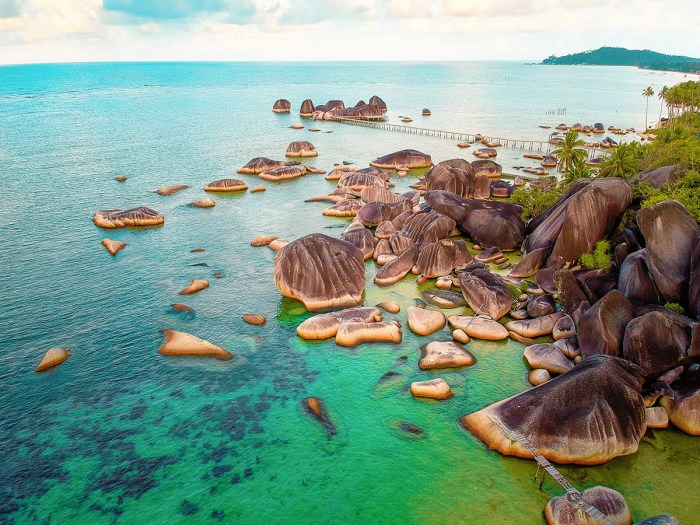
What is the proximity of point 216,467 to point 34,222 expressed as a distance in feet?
147

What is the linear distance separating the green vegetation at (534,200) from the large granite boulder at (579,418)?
25.5 metres

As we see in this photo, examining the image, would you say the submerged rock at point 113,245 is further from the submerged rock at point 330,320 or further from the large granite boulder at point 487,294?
the large granite boulder at point 487,294

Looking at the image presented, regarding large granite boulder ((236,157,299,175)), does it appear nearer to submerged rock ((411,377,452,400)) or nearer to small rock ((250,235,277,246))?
small rock ((250,235,277,246))

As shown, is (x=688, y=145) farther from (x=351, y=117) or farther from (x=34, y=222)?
(x=351, y=117)

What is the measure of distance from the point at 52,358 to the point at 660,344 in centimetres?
3472

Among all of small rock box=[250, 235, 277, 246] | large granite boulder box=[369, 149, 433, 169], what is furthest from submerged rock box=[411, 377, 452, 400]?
large granite boulder box=[369, 149, 433, 169]

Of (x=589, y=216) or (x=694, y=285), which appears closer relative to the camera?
(x=694, y=285)

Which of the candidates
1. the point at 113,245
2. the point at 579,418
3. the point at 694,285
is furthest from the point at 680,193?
the point at 113,245

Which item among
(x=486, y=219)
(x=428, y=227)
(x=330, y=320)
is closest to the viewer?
(x=330, y=320)

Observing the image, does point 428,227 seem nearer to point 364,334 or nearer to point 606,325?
point 364,334

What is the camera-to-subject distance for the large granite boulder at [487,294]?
33.5 metres

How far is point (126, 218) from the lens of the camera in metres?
53.0

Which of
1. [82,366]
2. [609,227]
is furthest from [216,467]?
[609,227]

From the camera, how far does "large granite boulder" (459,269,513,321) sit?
33.5 meters
